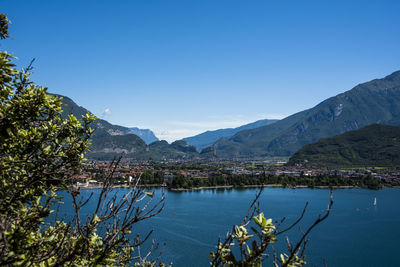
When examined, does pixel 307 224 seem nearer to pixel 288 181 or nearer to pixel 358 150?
pixel 288 181

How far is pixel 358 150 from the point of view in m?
101

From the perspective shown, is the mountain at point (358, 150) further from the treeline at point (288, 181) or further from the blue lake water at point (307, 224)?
the blue lake water at point (307, 224)

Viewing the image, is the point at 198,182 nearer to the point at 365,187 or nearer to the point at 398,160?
the point at 365,187

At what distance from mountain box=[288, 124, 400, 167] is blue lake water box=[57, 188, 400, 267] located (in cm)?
5037

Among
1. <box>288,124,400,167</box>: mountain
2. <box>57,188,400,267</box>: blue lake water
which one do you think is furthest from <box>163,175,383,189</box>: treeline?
<box>288,124,400,167</box>: mountain

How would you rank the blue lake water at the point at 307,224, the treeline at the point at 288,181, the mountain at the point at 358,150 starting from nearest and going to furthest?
the blue lake water at the point at 307,224, the treeline at the point at 288,181, the mountain at the point at 358,150

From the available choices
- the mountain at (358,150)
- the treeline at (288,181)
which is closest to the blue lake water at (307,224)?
the treeline at (288,181)

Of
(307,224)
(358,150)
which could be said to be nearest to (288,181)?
(307,224)

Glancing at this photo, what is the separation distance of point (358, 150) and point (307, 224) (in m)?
85.4

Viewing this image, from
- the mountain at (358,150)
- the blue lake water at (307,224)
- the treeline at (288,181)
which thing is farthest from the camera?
the mountain at (358,150)

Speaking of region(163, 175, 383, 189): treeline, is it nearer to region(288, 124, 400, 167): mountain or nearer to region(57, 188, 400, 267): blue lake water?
region(57, 188, 400, 267): blue lake water

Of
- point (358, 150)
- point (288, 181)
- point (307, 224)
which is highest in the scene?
point (358, 150)

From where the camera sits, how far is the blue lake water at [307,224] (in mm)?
20172

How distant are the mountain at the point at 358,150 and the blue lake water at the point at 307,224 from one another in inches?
1983
